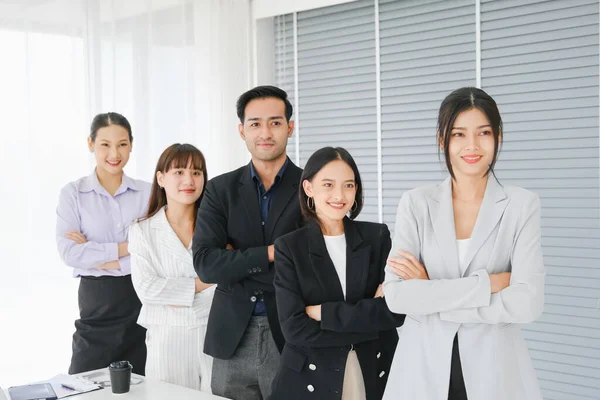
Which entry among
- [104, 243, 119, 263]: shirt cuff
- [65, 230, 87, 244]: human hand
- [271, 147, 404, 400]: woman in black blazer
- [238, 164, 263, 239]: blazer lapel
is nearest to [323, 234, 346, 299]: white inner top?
[271, 147, 404, 400]: woman in black blazer

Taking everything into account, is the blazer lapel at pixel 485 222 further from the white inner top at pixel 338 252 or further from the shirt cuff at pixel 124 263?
the shirt cuff at pixel 124 263

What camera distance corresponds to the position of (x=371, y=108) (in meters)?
4.31

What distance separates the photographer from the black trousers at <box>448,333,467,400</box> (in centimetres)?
189

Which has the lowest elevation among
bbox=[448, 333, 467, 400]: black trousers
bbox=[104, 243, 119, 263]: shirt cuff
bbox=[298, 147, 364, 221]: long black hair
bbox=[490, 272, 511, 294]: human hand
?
bbox=[448, 333, 467, 400]: black trousers

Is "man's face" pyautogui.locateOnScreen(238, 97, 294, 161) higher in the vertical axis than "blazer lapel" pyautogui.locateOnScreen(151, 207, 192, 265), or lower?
higher

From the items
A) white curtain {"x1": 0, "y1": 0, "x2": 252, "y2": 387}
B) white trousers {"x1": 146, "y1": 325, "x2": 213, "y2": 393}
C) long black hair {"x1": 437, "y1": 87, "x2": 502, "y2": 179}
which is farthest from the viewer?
white curtain {"x1": 0, "y1": 0, "x2": 252, "y2": 387}

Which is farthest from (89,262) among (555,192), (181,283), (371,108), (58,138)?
(555,192)

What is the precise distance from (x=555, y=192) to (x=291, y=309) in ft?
6.54

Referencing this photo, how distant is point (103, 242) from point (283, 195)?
1.08 m

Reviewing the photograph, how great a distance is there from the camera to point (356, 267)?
7.23ft

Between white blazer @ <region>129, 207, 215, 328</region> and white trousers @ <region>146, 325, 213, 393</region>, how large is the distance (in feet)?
0.12

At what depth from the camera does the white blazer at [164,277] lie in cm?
266

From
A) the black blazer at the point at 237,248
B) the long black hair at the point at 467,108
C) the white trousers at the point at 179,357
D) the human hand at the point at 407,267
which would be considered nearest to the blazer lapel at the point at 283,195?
the black blazer at the point at 237,248

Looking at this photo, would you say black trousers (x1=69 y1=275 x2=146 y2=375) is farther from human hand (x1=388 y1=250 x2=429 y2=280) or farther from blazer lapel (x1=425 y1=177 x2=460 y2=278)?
blazer lapel (x1=425 y1=177 x2=460 y2=278)
